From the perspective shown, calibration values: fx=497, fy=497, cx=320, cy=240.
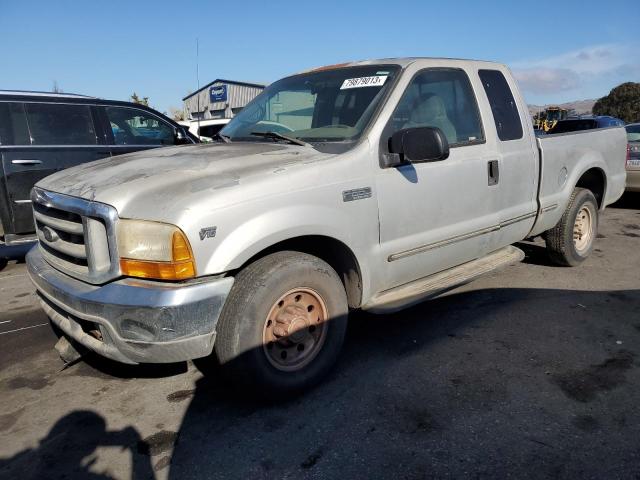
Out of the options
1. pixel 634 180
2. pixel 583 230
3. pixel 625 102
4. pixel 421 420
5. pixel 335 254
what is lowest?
pixel 421 420

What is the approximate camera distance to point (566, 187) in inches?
188

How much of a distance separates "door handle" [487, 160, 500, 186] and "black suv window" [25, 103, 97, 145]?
15.2 ft

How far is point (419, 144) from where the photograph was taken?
118 inches

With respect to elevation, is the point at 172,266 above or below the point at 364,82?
below

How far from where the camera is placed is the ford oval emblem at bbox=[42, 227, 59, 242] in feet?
9.55

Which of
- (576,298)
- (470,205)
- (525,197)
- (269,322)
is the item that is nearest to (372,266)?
(269,322)

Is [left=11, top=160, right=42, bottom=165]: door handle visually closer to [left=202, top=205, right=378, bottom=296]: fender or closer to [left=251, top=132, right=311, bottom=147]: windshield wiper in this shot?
[left=251, top=132, right=311, bottom=147]: windshield wiper

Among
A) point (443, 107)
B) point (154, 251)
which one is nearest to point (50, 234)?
point (154, 251)

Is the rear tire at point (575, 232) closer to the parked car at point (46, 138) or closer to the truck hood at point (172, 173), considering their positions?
the truck hood at point (172, 173)

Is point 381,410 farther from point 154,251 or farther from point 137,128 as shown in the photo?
point 137,128

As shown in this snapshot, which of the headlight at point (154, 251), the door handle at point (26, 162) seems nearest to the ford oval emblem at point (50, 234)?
the headlight at point (154, 251)

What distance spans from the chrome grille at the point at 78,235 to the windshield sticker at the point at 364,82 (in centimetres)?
194

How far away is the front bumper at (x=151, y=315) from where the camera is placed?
233 centimetres

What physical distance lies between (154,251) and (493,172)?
8.77ft
